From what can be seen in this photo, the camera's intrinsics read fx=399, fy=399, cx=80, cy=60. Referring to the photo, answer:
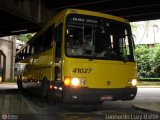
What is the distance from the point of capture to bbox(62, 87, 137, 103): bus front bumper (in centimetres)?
1323

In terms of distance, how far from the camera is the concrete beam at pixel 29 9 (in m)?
21.6

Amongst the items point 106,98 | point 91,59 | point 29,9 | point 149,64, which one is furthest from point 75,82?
point 149,64

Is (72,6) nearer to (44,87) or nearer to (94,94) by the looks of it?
(44,87)

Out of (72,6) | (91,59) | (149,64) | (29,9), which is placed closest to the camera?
(91,59)

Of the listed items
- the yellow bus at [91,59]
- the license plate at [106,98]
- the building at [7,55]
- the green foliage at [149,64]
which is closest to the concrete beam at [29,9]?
the yellow bus at [91,59]

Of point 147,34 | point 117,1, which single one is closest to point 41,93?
point 117,1

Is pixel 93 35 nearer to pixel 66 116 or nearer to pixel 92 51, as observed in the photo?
pixel 92 51

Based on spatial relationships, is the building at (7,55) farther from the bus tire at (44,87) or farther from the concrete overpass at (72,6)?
the bus tire at (44,87)

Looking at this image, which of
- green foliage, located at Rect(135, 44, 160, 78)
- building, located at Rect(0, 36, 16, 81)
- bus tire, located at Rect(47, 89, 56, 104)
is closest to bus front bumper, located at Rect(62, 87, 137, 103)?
bus tire, located at Rect(47, 89, 56, 104)

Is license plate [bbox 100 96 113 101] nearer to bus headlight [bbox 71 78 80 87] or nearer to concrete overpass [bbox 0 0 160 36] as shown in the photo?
bus headlight [bbox 71 78 80 87]

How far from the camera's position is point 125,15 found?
85.9 ft

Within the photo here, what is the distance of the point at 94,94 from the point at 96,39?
1915 mm

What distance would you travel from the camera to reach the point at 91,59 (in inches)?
539

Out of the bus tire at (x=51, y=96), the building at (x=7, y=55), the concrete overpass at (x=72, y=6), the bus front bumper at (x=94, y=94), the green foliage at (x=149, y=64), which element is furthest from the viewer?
the building at (x=7, y=55)
